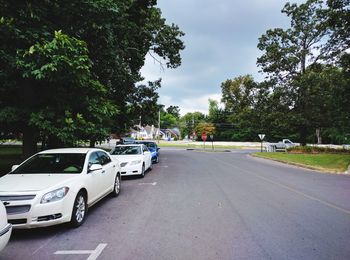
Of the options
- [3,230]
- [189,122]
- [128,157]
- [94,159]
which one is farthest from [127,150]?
[189,122]

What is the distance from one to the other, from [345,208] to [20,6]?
10725 millimetres

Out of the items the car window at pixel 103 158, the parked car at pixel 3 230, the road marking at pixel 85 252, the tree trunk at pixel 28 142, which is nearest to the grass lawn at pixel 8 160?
the tree trunk at pixel 28 142

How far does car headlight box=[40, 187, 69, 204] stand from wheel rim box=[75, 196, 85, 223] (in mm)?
514

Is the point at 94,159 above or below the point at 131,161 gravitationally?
above

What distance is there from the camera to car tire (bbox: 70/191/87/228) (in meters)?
5.23

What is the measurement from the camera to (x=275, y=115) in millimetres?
32500

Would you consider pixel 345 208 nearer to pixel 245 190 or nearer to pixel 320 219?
pixel 320 219

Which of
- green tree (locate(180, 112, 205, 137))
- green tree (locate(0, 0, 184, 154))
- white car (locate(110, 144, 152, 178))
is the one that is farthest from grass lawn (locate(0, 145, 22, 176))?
green tree (locate(180, 112, 205, 137))

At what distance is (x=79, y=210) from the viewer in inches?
216

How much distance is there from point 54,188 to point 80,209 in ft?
2.90

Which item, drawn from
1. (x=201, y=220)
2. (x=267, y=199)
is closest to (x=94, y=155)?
(x=201, y=220)

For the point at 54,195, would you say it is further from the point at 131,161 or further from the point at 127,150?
the point at 127,150

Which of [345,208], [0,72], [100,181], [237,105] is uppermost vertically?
[237,105]

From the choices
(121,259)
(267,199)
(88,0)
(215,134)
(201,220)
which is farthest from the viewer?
(215,134)
